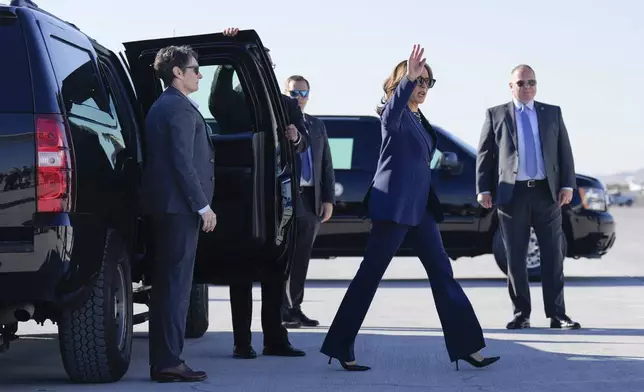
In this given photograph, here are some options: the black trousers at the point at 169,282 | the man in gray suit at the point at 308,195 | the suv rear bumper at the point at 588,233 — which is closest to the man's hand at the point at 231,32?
the black trousers at the point at 169,282

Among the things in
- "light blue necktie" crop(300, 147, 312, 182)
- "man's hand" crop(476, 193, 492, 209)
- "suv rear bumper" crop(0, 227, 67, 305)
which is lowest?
"suv rear bumper" crop(0, 227, 67, 305)

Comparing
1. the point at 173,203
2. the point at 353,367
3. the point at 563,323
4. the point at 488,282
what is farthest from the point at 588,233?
the point at 173,203

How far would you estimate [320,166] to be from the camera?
11.5 meters

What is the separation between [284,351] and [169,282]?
1.70 m

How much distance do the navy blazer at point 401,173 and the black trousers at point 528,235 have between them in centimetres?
279

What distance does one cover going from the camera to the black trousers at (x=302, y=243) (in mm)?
11383

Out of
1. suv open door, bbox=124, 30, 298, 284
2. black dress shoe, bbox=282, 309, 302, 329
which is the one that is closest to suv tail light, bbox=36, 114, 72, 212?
suv open door, bbox=124, 30, 298, 284

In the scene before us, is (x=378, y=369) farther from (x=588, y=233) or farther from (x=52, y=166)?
(x=588, y=233)

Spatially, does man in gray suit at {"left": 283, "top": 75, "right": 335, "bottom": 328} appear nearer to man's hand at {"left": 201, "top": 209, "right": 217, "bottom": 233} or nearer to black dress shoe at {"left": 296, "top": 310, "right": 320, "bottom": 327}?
black dress shoe at {"left": 296, "top": 310, "right": 320, "bottom": 327}

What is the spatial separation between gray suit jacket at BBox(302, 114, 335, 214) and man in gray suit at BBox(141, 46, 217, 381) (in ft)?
11.2

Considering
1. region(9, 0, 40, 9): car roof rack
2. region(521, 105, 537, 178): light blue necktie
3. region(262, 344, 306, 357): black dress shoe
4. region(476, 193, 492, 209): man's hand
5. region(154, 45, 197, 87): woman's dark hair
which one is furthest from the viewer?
region(476, 193, 492, 209): man's hand

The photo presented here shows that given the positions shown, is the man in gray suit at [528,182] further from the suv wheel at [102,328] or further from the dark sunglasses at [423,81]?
the suv wheel at [102,328]

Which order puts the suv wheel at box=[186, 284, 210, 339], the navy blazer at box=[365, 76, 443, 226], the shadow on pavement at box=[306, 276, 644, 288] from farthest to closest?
the shadow on pavement at box=[306, 276, 644, 288] < the suv wheel at box=[186, 284, 210, 339] < the navy blazer at box=[365, 76, 443, 226]

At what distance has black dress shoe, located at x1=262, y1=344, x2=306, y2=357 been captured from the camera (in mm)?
9375
